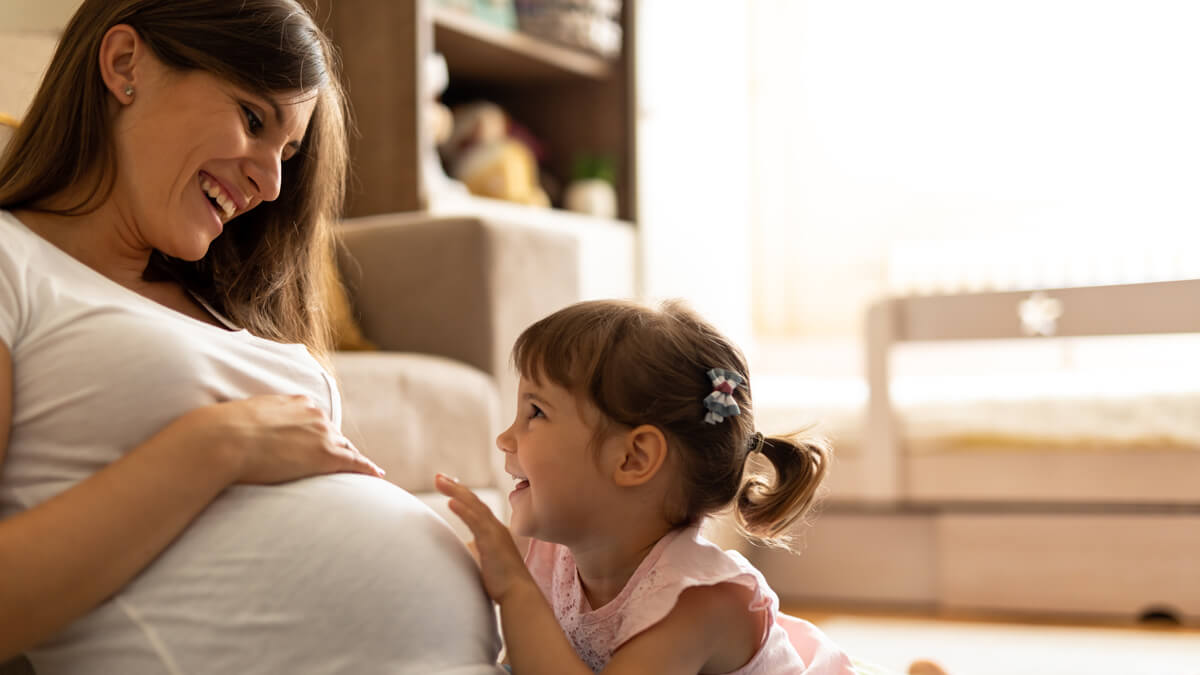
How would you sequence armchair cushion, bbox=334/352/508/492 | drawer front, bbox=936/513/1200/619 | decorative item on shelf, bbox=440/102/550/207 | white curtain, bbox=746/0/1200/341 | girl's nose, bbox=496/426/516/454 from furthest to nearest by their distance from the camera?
white curtain, bbox=746/0/1200/341, decorative item on shelf, bbox=440/102/550/207, drawer front, bbox=936/513/1200/619, armchair cushion, bbox=334/352/508/492, girl's nose, bbox=496/426/516/454

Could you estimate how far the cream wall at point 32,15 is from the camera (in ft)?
4.41

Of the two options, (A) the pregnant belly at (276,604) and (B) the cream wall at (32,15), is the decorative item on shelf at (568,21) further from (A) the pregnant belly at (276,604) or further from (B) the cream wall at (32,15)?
(A) the pregnant belly at (276,604)

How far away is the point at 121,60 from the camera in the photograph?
860 millimetres

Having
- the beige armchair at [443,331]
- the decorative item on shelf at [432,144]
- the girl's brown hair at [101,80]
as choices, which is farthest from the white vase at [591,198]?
the girl's brown hair at [101,80]

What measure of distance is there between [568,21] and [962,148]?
167 centimetres

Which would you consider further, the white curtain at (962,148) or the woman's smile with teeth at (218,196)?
the white curtain at (962,148)

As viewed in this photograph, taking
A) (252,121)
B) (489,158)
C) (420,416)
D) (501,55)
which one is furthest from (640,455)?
(501,55)

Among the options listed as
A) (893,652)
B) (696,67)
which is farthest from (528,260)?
(696,67)

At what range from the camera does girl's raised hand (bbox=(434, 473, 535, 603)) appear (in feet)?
2.83

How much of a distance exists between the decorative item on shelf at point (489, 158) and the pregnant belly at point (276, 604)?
6.83ft

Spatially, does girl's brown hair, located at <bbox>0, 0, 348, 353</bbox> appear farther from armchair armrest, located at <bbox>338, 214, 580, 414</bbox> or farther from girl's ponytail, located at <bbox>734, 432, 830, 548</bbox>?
armchair armrest, located at <bbox>338, 214, 580, 414</bbox>

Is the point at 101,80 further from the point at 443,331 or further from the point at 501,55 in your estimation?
the point at 501,55

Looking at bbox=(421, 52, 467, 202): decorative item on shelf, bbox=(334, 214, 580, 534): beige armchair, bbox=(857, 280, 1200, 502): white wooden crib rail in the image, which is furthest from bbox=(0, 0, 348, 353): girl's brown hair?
bbox=(857, 280, 1200, 502): white wooden crib rail

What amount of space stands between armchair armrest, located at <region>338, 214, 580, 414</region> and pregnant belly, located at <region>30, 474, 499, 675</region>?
1127 mm
